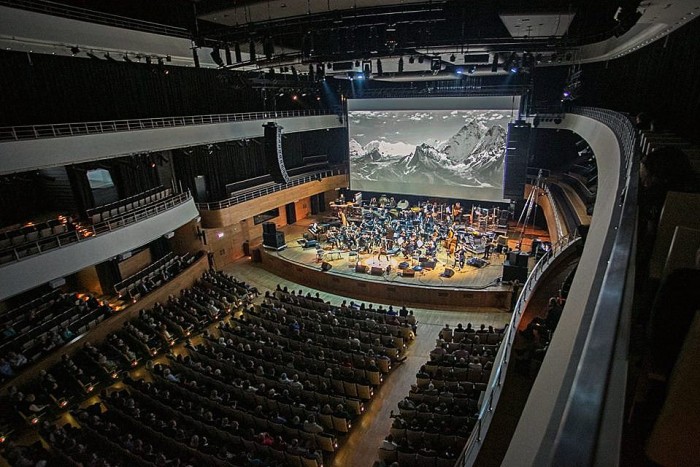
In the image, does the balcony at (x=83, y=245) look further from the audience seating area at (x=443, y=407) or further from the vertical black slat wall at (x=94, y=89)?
the audience seating area at (x=443, y=407)

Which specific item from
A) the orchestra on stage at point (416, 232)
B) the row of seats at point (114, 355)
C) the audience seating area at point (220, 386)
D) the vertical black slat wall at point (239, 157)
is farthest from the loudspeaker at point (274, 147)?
the row of seats at point (114, 355)

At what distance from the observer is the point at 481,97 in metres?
21.1

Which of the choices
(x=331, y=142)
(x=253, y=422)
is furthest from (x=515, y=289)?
(x=331, y=142)

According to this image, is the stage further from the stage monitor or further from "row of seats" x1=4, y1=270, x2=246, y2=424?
the stage monitor

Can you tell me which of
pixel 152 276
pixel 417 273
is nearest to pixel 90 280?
pixel 152 276

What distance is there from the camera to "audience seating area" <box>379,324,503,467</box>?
7955 millimetres

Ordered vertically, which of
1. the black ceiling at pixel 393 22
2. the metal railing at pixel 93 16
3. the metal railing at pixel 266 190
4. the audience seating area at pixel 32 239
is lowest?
the metal railing at pixel 266 190

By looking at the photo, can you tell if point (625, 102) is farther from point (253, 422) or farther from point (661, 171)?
point (253, 422)

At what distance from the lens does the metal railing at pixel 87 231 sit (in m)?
10.8

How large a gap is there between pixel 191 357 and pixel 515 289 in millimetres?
11987

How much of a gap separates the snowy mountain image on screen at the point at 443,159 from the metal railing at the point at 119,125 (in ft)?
16.8

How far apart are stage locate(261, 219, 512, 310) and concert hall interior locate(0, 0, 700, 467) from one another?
0.13 metres

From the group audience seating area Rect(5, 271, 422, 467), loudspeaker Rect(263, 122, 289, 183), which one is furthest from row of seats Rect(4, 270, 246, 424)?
loudspeaker Rect(263, 122, 289, 183)

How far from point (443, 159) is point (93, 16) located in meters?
17.4
